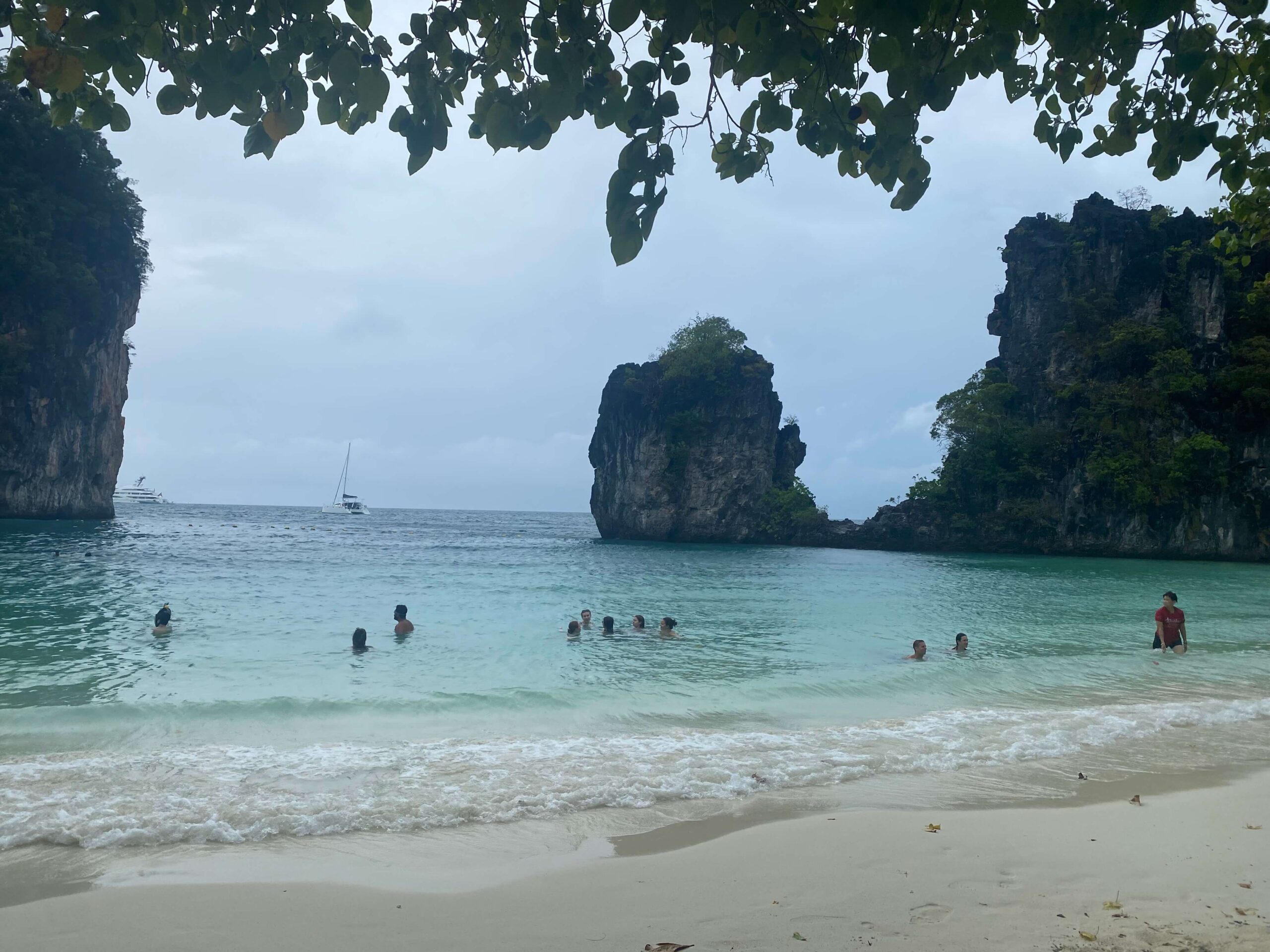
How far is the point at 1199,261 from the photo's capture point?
45250 millimetres

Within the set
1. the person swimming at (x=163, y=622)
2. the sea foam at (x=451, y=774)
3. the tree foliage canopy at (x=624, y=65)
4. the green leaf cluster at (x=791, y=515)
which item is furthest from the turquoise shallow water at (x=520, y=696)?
the green leaf cluster at (x=791, y=515)

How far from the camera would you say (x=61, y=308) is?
48.9 metres

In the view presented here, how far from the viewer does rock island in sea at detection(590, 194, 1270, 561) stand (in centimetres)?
4309

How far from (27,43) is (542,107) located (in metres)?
1.90

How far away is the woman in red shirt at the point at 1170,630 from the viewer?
12.7 meters

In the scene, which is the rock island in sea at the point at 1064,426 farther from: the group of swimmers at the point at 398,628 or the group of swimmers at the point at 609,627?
the group of swimmers at the point at 398,628

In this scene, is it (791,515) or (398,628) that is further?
(791,515)

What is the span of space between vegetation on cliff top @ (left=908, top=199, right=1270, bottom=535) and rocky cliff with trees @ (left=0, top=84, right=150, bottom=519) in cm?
5715

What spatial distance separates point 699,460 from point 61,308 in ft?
143

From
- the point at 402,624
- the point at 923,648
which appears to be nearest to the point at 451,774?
the point at 402,624

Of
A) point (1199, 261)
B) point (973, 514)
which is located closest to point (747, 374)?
point (973, 514)

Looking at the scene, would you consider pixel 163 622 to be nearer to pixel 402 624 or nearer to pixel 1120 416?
pixel 402 624

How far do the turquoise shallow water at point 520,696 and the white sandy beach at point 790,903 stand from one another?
1.04 m

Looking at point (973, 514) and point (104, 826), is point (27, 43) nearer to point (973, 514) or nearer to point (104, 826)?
point (104, 826)
